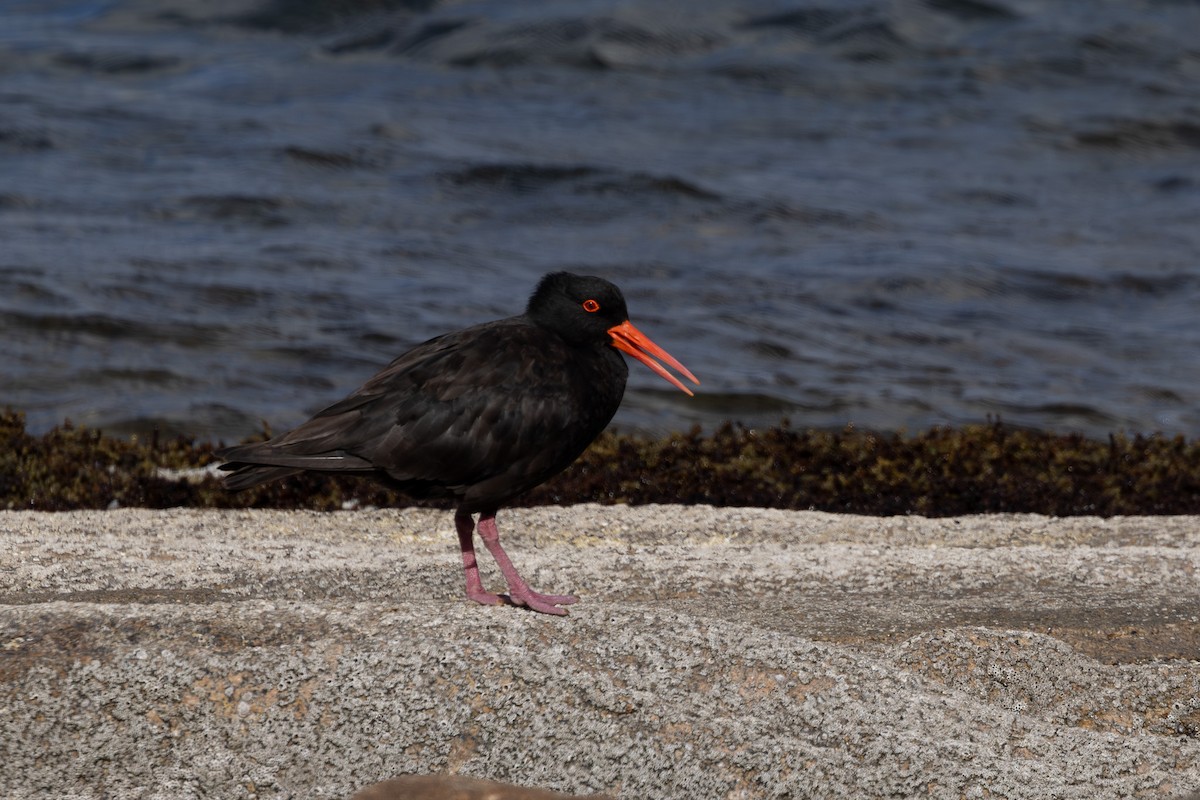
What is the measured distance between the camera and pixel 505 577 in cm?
594

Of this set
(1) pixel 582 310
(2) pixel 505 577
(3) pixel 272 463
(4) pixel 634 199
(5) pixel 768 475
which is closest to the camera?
(3) pixel 272 463

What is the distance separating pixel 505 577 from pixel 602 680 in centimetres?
101

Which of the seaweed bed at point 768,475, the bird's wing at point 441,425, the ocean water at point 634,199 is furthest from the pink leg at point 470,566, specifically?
the ocean water at point 634,199

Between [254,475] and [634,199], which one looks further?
[634,199]

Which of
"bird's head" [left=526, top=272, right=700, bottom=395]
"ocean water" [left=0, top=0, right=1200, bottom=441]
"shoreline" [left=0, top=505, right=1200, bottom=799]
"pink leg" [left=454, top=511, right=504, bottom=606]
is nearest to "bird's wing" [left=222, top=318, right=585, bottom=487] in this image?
"pink leg" [left=454, top=511, right=504, bottom=606]

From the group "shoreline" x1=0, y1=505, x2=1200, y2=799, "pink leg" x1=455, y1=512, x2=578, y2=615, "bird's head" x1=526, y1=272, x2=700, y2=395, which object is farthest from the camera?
"bird's head" x1=526, y1=272, x2=700, y2=395

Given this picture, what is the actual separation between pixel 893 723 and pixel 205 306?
41.3 ft

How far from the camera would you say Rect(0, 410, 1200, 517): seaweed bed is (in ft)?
29.9

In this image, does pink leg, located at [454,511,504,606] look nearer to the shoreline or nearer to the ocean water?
the shoreline

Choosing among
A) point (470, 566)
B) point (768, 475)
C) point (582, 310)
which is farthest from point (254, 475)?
point (768, 475)

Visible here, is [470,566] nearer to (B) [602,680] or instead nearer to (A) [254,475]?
(A) [254,475]

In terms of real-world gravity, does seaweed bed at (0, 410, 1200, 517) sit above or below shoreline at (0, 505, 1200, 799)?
below

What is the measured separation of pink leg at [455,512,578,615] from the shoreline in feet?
0.47

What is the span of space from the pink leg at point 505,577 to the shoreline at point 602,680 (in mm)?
143
